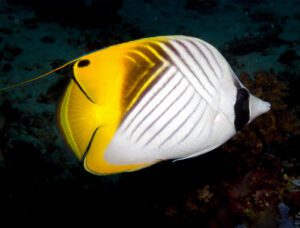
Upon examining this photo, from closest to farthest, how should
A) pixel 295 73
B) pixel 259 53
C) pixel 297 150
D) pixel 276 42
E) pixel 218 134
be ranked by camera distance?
pixel 218 134 → pixel 297 150 → pixel 295 73 → pixel 259 53 → pixel 276 42

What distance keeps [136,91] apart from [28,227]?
284 centimetres

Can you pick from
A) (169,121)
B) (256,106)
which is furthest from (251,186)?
(169,121)

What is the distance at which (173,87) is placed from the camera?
117 centimetres

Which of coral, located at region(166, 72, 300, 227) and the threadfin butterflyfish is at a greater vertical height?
the threadfin butterflyfish

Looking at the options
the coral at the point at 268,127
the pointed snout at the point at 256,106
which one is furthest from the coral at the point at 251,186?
the pointed snout at the point at 256,106

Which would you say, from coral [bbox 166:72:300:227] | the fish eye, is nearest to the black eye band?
the fish eye

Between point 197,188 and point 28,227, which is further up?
point 197,188

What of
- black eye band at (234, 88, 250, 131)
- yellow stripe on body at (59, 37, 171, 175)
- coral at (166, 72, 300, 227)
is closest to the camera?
yellow stripe on body at (59, 37, 171, 175)

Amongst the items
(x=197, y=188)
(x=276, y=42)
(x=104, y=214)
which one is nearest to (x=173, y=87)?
(x=197, y=188)

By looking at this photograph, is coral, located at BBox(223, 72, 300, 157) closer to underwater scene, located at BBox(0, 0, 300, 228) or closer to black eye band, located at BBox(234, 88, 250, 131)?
underwater scene, located at BBox(0, 0, 300, 228)

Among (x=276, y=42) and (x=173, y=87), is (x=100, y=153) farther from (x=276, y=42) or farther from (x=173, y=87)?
(x=276, y=42)

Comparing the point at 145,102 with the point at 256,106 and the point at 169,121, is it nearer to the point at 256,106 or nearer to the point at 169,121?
the point at 169,121

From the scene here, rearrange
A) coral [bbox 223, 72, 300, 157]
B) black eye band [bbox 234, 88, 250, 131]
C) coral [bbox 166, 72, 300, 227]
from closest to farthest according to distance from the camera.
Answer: black eye band [bbox 234, 88, 250, 131] < coral [bbox 166, 72, 300, 227] < coral [bbox 223, 72, 300, 157]

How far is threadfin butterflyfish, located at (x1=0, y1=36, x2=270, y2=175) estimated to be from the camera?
114cm
